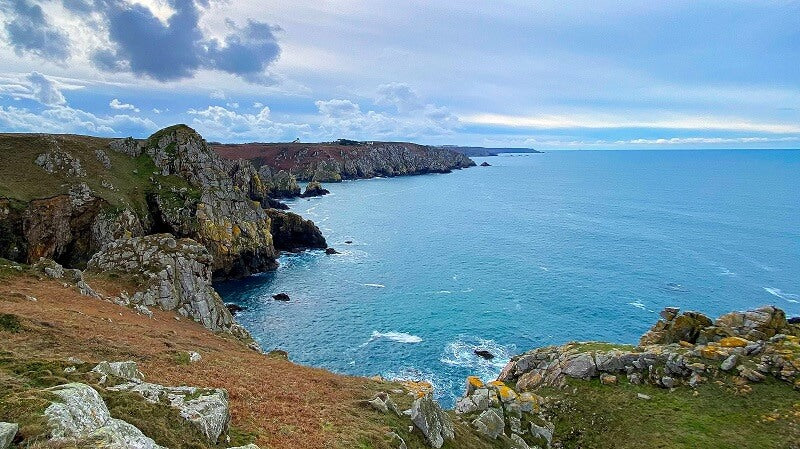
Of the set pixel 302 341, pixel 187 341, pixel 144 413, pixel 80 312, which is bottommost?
pixel 302 341

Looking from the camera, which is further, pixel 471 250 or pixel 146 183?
pixel 471 250

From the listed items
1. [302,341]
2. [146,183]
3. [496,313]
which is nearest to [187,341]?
[302,341]

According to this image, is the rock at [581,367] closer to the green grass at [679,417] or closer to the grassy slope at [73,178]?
the green grass at [679,417]

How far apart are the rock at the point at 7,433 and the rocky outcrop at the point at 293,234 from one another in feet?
322

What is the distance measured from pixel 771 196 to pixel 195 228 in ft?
700

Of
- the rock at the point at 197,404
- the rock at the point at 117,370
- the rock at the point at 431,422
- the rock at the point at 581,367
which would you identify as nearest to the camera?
the rock at the point at 197,404

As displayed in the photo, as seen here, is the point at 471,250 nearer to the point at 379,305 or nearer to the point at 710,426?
the point at 379,305

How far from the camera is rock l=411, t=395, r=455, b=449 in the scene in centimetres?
2191

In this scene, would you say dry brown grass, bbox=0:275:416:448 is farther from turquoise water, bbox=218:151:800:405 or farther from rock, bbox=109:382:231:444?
turquoise water, bbox=218:151:800:405

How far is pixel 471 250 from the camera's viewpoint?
10469 centimetres

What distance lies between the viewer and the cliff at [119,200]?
63531 millimetres

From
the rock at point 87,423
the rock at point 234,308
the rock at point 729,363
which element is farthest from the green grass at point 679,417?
the rock at point 234,308

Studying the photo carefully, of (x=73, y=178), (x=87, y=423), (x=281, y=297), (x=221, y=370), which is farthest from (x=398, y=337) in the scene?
(x=73, y=178)

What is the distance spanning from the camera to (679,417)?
96.5 ft
